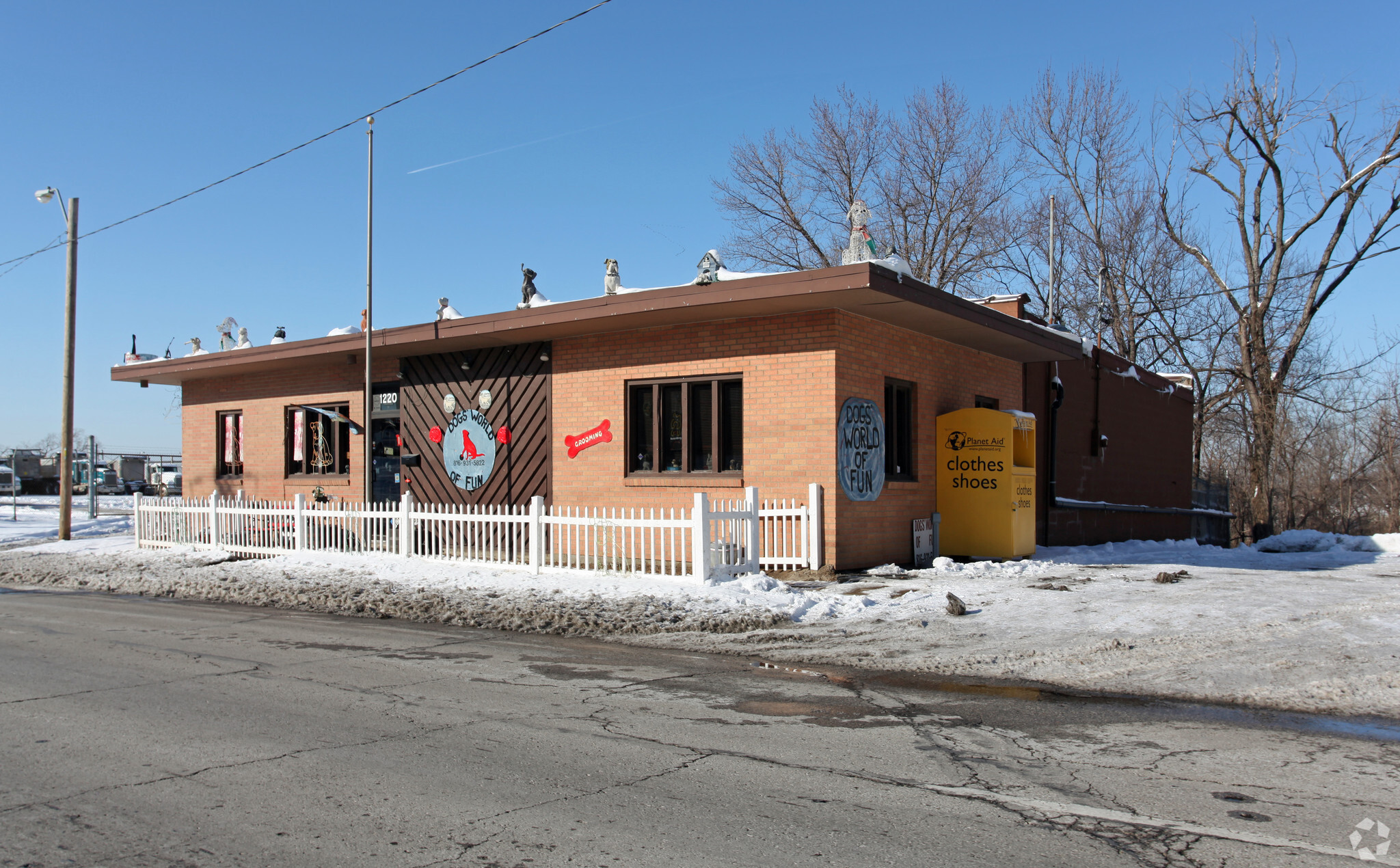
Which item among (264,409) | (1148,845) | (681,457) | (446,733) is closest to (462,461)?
(681,457)

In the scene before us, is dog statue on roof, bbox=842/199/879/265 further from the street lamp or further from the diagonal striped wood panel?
the street lamp

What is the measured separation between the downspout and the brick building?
0.41ft

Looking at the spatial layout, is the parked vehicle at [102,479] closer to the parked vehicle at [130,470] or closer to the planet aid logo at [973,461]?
the parked vehicle at [130,470]

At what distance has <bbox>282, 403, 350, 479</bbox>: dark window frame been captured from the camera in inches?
783

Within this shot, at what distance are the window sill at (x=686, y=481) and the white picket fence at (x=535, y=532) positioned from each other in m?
0.35

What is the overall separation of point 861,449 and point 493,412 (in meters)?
6.83

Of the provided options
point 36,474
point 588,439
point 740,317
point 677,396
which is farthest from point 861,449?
point 36,474

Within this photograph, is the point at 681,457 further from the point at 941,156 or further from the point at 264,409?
the point at 941,156

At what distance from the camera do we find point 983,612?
32.1ft

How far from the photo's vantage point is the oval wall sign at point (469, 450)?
1692 cm

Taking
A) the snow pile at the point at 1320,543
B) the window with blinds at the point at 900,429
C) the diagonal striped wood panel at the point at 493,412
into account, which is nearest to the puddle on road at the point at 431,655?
the diagonal striped wood panel at the point at 493,412

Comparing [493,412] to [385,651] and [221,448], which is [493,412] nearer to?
[385,651]

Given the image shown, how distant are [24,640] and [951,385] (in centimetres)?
1275

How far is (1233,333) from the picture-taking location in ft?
110
